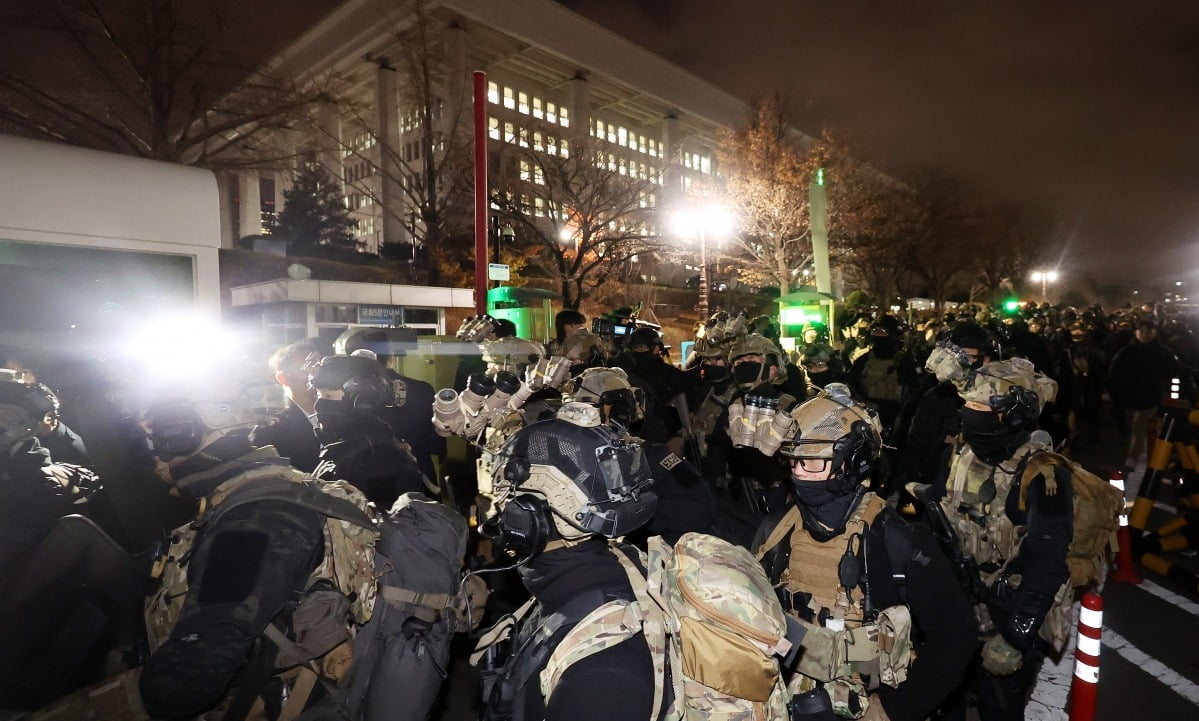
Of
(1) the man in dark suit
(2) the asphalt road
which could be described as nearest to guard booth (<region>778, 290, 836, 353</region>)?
(2) the asphalt road

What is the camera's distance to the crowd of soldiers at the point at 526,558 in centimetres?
178

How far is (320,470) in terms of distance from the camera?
130 inches

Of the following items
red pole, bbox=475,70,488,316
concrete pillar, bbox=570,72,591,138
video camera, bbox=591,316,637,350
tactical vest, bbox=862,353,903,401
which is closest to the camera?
video camera, bbox=591,316,637,350

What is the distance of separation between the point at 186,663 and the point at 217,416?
0.91 meters

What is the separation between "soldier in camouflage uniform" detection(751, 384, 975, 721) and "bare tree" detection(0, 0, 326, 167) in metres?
21.5

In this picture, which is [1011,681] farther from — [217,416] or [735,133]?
[735,133]

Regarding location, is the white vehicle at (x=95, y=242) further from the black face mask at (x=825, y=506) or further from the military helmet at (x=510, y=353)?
the black face mask at (x=825, y=506)

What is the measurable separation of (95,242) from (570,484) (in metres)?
5.94

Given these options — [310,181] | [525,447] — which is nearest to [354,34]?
[310,181]

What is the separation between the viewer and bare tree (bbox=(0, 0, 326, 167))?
55.1 feet

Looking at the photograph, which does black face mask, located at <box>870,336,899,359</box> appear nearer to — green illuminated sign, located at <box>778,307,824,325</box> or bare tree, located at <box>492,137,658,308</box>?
green illuminated sign, located at <box>778,307,824,325</box>

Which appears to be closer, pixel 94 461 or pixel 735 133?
pixel 94 461

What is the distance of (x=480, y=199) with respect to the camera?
39.2ft

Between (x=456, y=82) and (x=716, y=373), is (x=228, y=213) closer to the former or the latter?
(x=456, y=82)
